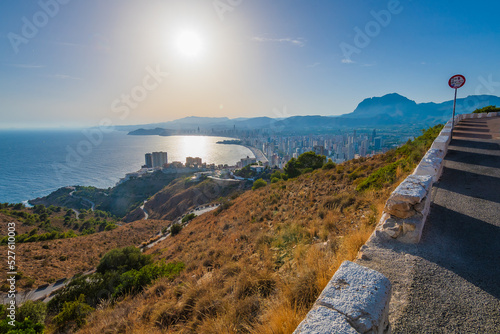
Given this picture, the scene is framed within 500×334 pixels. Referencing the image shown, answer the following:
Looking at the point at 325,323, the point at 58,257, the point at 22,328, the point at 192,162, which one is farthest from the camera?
the point at 192,162

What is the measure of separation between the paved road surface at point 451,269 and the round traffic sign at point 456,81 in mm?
6206

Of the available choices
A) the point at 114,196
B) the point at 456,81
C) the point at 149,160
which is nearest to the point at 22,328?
the point at 456,81

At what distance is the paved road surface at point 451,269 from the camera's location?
176 cm

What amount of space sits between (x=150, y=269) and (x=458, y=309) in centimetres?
730

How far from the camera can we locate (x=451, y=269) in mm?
2326

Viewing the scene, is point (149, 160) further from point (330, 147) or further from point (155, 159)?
point (330, 147)

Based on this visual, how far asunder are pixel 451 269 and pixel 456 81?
9759 millimetres

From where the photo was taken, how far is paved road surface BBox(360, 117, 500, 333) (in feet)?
5.77

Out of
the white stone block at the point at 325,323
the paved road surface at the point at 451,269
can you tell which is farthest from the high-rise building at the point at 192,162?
the white stone block at the point at 325,323

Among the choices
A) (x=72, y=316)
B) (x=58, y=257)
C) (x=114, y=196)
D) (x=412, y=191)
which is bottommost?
(x=114, y=196)

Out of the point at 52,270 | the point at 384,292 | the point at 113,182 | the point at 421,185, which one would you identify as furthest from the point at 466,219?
the point at 113,182

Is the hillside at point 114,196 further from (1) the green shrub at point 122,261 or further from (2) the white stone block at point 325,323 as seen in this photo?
(2) the white stone block at point 325,323

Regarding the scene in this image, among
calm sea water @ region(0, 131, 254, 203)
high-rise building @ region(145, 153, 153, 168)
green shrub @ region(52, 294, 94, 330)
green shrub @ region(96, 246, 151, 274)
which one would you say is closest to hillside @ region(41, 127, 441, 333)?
green shrub @ region(52, 294, 94, 330)

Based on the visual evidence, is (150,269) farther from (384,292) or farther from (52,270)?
(52,270)
